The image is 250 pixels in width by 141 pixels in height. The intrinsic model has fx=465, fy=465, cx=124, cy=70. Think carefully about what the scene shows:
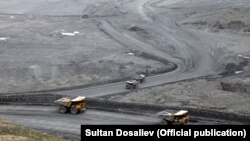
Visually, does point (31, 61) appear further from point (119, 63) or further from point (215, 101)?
point (215, 101)

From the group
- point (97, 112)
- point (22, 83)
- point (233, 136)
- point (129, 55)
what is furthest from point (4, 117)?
point (129, 55)

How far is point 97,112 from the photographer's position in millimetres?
37625

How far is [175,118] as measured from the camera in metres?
33.8

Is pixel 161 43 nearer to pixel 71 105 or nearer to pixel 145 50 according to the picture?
pixel 145 50

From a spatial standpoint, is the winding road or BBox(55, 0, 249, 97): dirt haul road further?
BBox(55, 0, 249, 97): dirt haul road

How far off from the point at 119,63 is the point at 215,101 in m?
16.8

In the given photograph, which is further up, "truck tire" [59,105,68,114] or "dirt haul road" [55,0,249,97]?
"dirt haul road" [55,0,249,97]

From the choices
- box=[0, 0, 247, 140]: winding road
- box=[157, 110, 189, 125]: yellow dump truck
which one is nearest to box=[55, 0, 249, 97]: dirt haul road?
box=[0, 0, 247, 140]: winding road

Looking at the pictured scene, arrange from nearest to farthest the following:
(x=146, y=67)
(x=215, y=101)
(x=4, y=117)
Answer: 1. (x=4, y=117)
2. (x=215, y=101)
3. (x=146, y=67)

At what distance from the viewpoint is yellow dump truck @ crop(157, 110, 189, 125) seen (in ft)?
111

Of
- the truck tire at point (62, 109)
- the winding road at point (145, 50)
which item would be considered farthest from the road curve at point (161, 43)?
the truck tire at point (62, 109)

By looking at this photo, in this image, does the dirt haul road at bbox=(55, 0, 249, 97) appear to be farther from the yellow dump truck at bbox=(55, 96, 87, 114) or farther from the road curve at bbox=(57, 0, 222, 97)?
the yellow dump truck at bbox=(55, 96, 87, 114)
